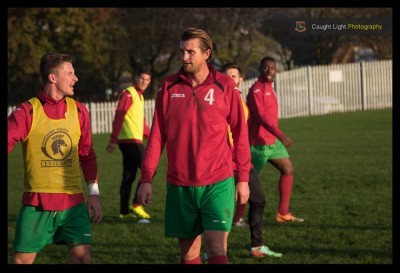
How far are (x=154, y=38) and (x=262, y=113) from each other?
123 ft

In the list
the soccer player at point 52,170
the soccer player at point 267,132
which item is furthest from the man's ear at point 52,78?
the soccer player at point 267,132

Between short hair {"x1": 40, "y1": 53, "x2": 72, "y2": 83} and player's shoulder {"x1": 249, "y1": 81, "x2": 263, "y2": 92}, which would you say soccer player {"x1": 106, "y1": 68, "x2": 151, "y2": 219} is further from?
Answer: short hair {"x1": 40, "y1": 53, "x2": 72, "y2": 83}

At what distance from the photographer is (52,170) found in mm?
6316

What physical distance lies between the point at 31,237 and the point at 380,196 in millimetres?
7961

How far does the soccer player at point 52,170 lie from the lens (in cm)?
627

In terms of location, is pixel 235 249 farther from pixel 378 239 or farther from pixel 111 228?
pixel 111 228

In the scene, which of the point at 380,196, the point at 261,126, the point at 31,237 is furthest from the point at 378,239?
the point at 31,237

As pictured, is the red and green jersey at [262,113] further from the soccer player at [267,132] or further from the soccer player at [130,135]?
the soccer player at [130,135]

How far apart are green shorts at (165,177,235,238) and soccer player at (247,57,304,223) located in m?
3.80

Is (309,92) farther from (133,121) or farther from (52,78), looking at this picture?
(52,78)

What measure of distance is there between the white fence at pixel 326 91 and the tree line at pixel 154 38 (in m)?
6.57

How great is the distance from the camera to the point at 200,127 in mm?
6191

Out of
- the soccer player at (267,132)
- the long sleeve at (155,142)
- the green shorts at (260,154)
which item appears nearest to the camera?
the long sleeve at (155,142)

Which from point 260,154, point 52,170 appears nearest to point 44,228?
point 52,170
